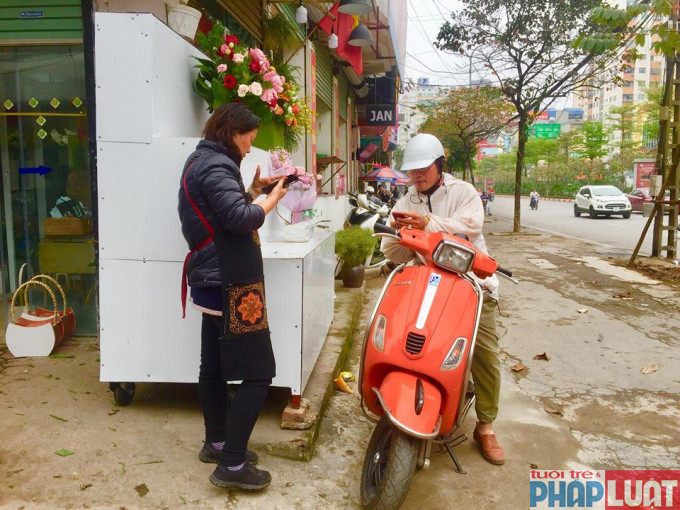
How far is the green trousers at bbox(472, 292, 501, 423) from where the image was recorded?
3.17 metres

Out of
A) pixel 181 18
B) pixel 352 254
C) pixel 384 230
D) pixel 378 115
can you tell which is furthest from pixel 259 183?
pixel 378 115

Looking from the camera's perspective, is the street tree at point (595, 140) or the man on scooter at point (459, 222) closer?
the man on scooter at point (459, 222)

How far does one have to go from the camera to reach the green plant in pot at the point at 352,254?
699 cm

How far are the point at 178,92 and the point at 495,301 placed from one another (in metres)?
2.26

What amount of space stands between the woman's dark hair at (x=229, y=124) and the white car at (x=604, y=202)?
23193 mm

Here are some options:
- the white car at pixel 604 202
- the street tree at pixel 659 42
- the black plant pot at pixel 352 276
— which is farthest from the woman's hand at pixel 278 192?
the white car at pixel 604 202

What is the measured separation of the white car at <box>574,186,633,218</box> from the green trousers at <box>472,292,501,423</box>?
72.5 feet

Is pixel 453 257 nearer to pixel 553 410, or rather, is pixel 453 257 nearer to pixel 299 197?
pixel 299 197

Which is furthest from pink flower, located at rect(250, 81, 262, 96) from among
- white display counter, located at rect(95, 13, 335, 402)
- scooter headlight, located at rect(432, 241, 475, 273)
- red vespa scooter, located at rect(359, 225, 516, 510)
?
scooter headlight, located at rect(432, 241, 475, 273)

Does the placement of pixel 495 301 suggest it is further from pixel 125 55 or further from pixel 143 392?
pixel 125 55

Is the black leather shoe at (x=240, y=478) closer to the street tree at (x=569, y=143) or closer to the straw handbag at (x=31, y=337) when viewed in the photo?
the straw handbag at (x=31, y=337)

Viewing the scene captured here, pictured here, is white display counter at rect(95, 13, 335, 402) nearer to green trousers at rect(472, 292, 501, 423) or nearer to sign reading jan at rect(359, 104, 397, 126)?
green trousers at rect(472, 292, 501, 423)

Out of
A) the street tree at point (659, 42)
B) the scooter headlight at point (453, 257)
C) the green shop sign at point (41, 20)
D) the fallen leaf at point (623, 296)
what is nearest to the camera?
the scooter headlight at point (453, 257)

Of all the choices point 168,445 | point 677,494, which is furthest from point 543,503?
point 168,445
